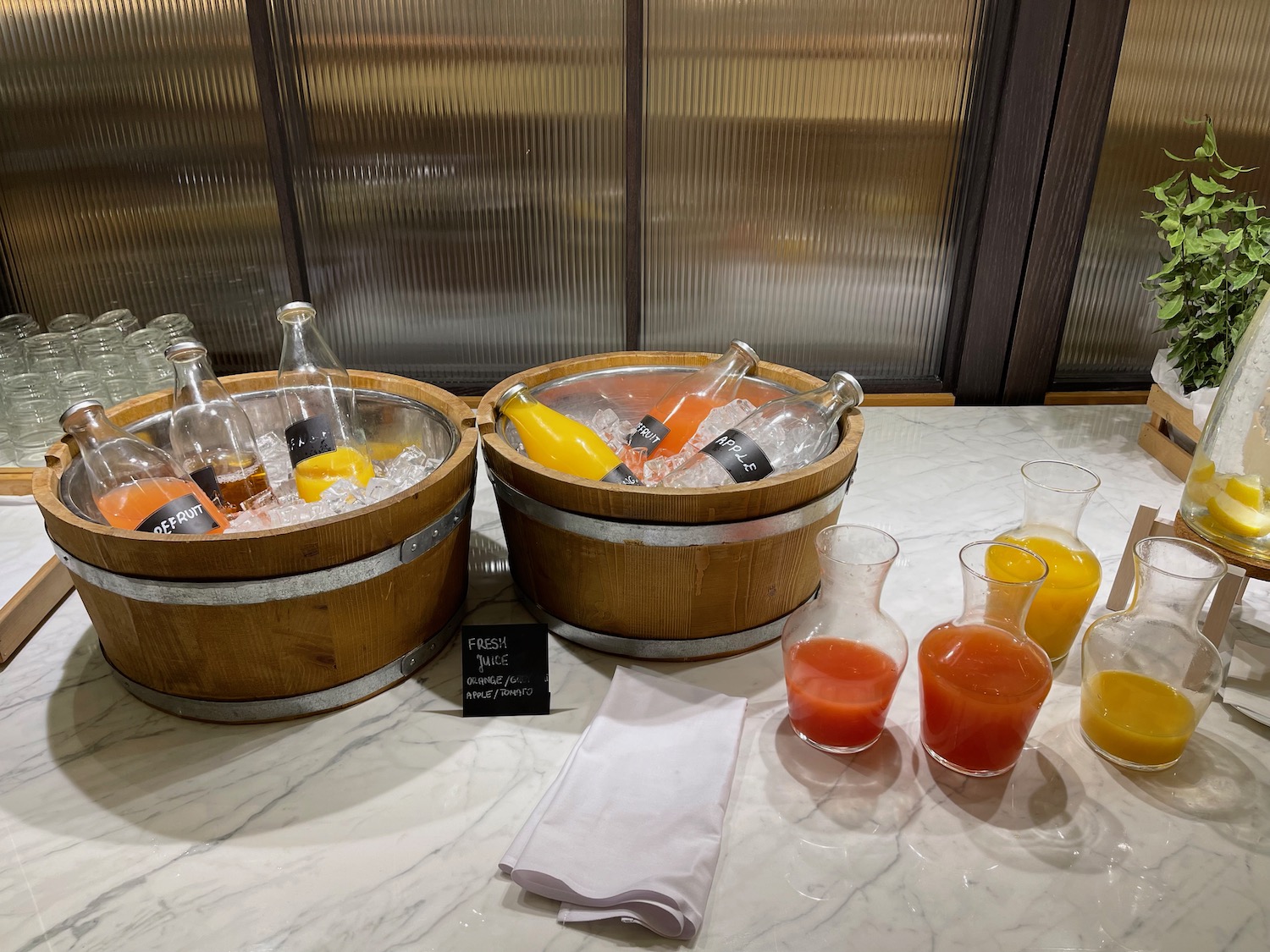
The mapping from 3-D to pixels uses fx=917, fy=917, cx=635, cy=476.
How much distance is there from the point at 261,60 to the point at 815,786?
181cm

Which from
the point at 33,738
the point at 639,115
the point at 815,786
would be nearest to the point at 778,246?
the point at 639,115

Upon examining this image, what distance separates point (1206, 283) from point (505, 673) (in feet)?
5.02

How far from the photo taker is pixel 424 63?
1.98 meters

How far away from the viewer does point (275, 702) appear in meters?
1.22

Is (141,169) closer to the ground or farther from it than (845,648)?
farther from it

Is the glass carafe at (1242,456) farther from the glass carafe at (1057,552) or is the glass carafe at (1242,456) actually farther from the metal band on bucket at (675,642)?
the metal band on bucket at (675,642)

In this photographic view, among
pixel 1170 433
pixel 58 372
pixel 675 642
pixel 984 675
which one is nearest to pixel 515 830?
pixel 675 642

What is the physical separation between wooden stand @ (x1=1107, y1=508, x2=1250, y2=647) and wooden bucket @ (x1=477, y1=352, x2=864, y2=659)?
1.43 feet

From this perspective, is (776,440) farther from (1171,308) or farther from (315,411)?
(1171,308)

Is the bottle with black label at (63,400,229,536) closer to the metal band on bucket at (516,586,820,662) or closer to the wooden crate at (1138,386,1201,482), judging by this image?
Answer: the metal band on bucket at (516,586,820,662)

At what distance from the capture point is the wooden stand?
3.88ft

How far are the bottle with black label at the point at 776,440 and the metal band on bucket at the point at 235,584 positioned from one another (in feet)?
1.39

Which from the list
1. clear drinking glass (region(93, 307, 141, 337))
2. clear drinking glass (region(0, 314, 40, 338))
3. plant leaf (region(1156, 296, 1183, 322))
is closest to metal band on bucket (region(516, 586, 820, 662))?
plant leaf (region(1156, 296, 1183, 322))

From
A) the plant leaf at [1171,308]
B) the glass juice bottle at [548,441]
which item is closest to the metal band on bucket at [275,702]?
the glass juice bottle at [548,441]
